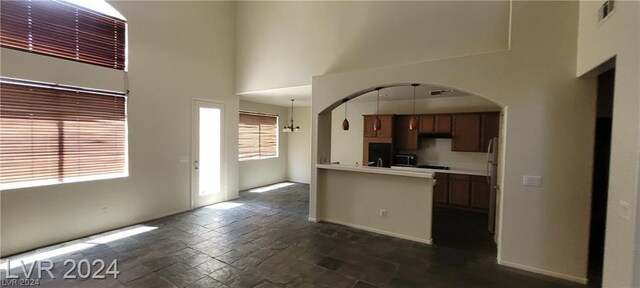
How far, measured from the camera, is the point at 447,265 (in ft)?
10.5

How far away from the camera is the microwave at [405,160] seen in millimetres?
6617

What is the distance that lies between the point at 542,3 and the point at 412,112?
3845mm

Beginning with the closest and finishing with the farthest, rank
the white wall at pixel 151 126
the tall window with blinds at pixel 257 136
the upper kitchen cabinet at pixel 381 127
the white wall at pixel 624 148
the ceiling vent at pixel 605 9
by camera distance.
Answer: the white wall at pixel 624 148 < the ceiling vent at pixel 605 9 < the white wall at pixel 151 126 < the upper kitchen cabinet at pixel 381 127 < the tall window with blinds at pixel 257 136

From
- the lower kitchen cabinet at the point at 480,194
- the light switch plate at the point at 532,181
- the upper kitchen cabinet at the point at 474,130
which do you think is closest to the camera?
the light switch plate at the point at 532,181

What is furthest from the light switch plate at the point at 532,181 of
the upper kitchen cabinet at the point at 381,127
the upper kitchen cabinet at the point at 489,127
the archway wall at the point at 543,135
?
the upper kitchen cabinet at the point at 381,127

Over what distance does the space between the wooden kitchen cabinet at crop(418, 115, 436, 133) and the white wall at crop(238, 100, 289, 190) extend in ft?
14.2

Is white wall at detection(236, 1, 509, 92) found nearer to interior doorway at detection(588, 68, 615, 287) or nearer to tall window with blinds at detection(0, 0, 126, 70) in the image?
interior doorway at detection(588, 68, 615, 287)

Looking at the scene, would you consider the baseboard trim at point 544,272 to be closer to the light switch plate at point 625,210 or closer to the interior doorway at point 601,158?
the interior doorway at point 601,158

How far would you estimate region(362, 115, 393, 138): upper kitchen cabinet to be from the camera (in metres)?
6.69

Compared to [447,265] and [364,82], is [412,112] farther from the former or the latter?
[447,265]

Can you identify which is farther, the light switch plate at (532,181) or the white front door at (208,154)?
the white front door at (208,154)

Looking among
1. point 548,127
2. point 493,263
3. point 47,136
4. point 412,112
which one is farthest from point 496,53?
point 47,136

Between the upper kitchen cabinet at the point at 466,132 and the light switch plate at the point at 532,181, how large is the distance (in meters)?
2.86

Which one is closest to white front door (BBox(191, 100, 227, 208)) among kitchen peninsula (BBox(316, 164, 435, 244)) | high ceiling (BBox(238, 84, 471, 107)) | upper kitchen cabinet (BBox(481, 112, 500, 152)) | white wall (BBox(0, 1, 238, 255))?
white wall (BBox(0, 1, 238, 255))
